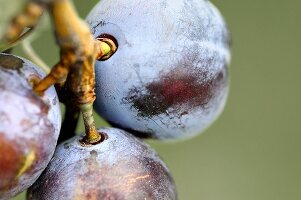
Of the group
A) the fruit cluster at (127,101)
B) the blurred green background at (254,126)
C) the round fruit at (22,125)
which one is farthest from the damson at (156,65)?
the blurred green background at (254,126)

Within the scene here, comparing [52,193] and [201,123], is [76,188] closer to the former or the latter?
[52,193]

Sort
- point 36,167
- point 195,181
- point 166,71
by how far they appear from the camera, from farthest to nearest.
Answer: point 195,181 → point 166,71 → point 36,167

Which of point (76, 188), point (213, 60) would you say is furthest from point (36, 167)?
point (213, 60)

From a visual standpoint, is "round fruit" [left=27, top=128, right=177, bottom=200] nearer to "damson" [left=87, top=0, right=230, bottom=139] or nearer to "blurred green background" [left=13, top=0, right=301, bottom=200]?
"damson" [left=87, top=0, right=230, bottom=139]

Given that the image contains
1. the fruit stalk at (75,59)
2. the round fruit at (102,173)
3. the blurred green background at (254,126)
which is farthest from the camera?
the blurred green background at (254,126)

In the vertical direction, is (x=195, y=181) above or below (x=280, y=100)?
below

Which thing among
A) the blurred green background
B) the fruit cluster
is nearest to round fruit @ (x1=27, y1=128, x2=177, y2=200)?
the fruit cluster

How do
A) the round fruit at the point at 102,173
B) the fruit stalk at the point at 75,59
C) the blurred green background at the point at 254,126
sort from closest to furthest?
the fruit stalk at the point at 75,59 → the round fruit at the point at 102,173 → the blurred green background at the point at 254,126

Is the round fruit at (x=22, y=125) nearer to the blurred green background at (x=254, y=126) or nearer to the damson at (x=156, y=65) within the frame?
the damson at (x=156, y=65)
